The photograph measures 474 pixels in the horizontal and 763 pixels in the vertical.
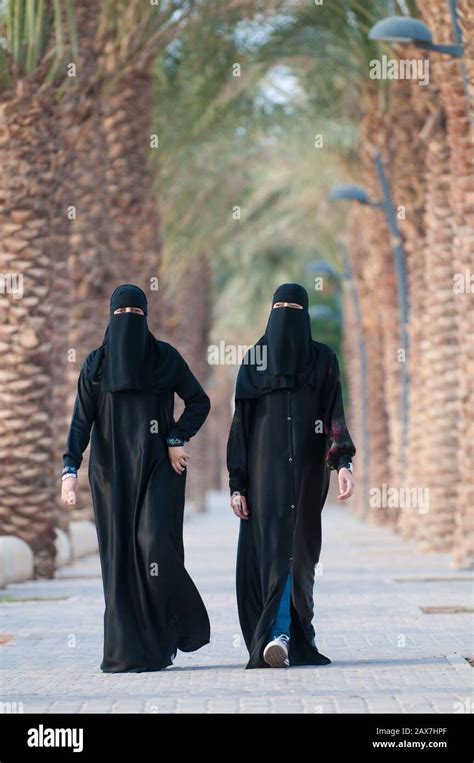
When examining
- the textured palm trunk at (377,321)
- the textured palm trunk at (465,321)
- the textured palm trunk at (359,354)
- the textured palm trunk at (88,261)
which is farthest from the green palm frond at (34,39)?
the textured palm trunk at (359,354)

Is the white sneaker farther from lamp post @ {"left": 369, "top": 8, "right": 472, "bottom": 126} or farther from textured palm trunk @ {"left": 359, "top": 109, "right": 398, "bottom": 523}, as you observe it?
textured palm trunk @ {"left": 359, "top": 109, "right": 398, "bottom": 523}

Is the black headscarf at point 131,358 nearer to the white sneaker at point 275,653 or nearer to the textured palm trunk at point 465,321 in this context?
the white sneaker at point 275,653

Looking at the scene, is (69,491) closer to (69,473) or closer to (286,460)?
(69,473)

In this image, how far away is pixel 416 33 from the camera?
15.6 metres

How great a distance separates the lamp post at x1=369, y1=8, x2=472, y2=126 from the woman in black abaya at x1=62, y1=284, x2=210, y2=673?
6658 millimetres

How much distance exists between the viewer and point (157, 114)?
28.5 m

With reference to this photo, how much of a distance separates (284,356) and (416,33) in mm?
6748

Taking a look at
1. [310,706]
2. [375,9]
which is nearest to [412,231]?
[375,9]

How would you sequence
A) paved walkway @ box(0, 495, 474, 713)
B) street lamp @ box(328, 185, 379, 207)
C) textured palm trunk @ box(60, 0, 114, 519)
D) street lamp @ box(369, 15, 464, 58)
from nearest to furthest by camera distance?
paved walkway @ box(0, 495, 474, 713) < street lamp @ box(369, 15, 464, 58) < textured palm trunk @ box(60, 0, 114, 519) < street lamp @ box(328, 185, 379, 207)

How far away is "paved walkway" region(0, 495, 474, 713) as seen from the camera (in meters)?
8.02

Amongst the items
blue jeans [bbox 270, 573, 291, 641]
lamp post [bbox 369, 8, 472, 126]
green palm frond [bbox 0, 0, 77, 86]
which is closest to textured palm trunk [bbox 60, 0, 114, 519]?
green palm frond [bbox 0, 0, 77, 86]

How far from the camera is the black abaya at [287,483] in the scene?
31.6ft

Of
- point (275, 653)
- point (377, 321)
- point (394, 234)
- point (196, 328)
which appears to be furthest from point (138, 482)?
point (196, 328)

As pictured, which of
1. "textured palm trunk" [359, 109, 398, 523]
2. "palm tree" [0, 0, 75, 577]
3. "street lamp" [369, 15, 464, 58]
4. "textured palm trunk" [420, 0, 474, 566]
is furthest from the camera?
"textured palm trunk" [359, 109, 398, 523]
